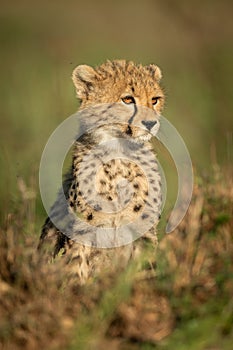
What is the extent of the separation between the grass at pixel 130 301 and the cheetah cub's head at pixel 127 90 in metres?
0.88

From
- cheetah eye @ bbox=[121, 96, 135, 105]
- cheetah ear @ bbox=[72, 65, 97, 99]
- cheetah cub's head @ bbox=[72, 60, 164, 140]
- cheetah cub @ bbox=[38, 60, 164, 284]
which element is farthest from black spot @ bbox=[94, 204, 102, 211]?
cheetah ear @ bbox=[72, 65, 97, 99]

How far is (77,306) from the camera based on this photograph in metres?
3.70

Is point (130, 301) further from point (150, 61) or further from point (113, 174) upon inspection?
point (150, 61)

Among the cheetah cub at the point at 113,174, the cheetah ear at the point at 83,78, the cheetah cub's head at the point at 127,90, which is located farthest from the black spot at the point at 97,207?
the cheetah ear at the point at 83,78

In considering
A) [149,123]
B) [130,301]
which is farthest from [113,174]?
[130,301]

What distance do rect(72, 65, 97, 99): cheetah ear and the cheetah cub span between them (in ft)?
0.08

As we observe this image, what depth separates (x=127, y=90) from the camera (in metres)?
4.91

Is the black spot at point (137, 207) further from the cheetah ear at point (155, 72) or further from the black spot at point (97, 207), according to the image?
the cheetah ear at point (155, 72)

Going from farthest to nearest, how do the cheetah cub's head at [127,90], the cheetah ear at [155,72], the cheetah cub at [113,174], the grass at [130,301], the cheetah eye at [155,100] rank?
the cheetah ear at [155,72] → the cheetah eye at [155,100] → the cheetah cub's head at [127,90] → the cheetah cub at [113,174] → the grass at [130,301]

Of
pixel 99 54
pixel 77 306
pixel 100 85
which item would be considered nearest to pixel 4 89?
pixel 99 54

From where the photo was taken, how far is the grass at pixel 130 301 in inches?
141

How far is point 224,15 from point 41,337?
22.5ft

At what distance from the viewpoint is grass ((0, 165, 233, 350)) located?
11.8ft

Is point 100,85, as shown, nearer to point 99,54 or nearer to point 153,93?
point 153,93
